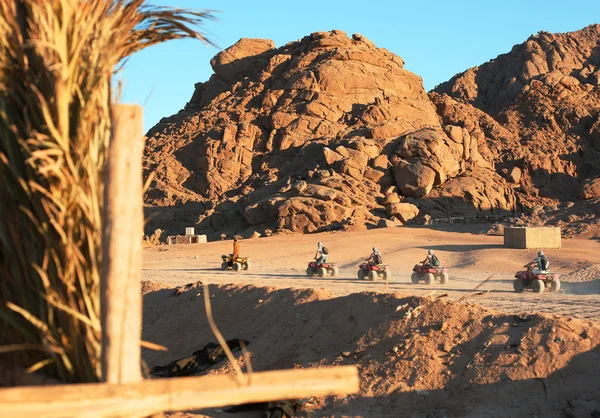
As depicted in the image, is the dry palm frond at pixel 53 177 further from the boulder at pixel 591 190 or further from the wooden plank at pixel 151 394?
the boulder at pixel 591 190

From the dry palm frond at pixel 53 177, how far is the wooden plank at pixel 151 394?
1.32 ft

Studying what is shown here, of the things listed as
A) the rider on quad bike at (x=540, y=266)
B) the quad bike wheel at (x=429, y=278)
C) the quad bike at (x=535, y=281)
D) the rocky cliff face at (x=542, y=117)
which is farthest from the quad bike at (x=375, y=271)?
the rocky cliff face at (x=542, y=117)

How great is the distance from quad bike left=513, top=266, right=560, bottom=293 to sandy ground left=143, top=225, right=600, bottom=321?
0.22 metres

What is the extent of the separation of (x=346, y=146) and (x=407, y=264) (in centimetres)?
2361

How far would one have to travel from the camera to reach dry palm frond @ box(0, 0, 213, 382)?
4.05 meters

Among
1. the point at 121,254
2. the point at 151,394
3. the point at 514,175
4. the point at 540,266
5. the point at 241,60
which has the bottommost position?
the point at 540,266

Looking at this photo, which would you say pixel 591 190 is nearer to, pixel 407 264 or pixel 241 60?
pixel 407 264

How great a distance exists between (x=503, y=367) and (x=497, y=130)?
67013 mm

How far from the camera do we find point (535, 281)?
1902 centimetres

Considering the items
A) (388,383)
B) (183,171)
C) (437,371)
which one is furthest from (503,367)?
(183,171)

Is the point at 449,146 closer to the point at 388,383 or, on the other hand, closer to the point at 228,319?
the point at 228,319

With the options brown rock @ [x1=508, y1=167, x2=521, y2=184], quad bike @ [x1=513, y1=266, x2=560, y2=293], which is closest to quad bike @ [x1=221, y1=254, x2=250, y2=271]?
quad bike @ [x1=513, y1=266, x2=560, y2=293]

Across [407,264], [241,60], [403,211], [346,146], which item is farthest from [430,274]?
[241,60]

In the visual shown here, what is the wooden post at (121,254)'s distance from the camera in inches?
151
